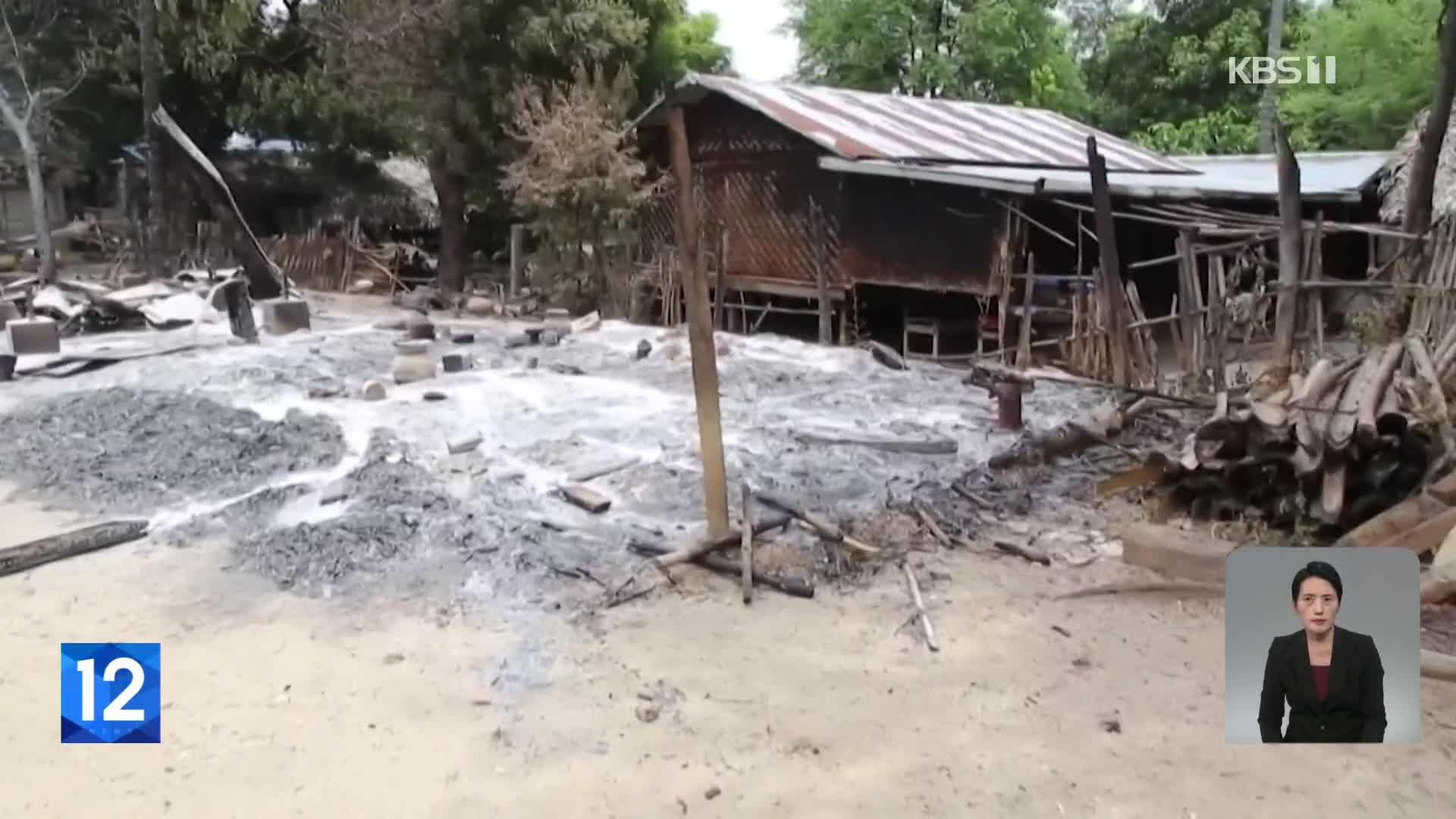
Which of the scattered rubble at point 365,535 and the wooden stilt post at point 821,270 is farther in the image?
the wooden stilt post at point 821,270

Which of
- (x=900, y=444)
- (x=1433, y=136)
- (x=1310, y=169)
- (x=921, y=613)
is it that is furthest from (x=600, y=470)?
(x=1310, y=169)

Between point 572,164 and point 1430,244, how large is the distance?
394 inches

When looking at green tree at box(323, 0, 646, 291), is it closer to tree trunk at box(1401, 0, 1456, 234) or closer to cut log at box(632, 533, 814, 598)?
tree trunk at box(1401, 0, 1456, 234)

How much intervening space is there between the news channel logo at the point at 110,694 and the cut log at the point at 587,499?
2.74 meters

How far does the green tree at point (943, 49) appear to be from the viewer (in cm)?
2169

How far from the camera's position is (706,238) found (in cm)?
1464

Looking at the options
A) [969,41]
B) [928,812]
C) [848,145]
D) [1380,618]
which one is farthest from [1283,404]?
[969,41]

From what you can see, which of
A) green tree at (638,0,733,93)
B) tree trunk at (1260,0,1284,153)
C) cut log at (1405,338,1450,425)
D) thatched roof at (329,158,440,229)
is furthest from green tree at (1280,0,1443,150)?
thatched roof at (329,158,440,229)

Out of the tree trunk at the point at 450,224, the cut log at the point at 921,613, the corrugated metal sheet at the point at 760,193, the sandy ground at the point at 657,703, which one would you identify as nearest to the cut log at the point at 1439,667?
the sandy ground at the point at 657,703

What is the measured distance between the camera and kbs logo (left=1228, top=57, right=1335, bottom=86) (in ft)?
22.7

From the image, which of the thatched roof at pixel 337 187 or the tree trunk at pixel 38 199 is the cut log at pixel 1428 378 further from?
the thatched roof at pixel 337 187

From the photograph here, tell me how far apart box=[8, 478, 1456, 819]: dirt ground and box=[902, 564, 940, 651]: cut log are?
A: 59 mm

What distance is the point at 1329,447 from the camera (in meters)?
4.94

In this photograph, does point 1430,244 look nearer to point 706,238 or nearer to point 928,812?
point 928,812
